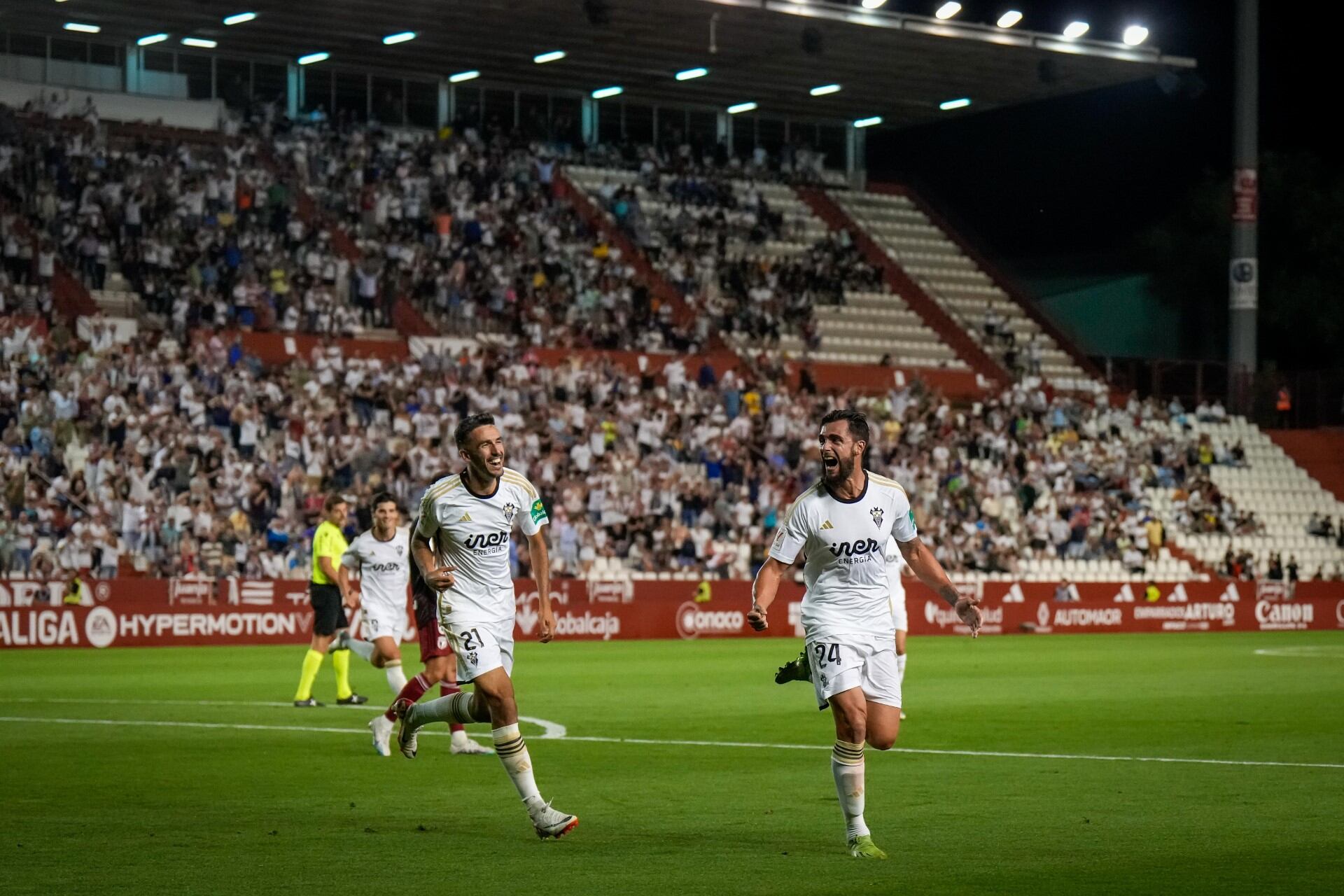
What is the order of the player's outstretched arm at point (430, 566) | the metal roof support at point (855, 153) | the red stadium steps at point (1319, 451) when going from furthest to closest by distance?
the metal roof support at point (855, 153), the red stadium steps at point (1319, 451), the player's outstretched arm at point (430, 566)

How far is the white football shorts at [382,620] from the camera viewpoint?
17.9 metres

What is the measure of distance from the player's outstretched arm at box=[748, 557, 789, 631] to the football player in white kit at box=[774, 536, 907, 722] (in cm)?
27

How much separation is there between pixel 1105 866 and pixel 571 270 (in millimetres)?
37860

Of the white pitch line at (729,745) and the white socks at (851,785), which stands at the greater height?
the white socks at (851,785)

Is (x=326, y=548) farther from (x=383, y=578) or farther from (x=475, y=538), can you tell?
(x=475, y=538)

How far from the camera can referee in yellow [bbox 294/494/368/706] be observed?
20016mm

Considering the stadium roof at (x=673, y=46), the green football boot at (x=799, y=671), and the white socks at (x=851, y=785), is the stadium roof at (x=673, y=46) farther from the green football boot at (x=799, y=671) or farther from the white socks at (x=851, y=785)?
the white socks at (x=851, y=785)

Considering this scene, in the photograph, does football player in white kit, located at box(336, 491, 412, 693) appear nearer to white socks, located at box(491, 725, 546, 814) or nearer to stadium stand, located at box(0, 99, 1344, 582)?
white socks, located at box(491, 725, 546, 814)

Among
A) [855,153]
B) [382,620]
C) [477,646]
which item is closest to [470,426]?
[477,646]

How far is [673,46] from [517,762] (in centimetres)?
4161

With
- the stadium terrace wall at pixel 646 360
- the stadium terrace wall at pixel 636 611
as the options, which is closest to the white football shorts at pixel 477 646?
the stadium terrace wall at pixel 636 611

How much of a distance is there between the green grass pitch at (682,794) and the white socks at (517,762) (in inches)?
10.0

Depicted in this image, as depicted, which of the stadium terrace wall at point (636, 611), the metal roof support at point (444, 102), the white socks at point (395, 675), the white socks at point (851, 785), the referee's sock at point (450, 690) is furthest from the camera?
the metal roof support at point (444, 102)

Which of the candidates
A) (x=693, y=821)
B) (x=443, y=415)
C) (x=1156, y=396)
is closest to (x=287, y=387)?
(x=443, y=415)
